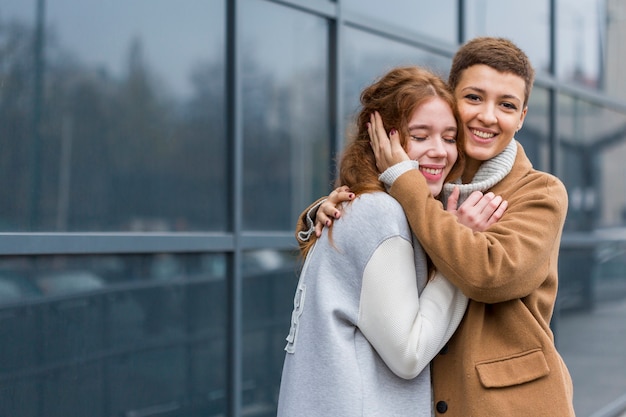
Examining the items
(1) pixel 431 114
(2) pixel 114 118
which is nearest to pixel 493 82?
(1) pixel 431 114

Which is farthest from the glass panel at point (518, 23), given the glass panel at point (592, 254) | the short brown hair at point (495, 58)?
the short brown hair at point (495, 58)

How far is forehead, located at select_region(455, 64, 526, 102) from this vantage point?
2.43 m

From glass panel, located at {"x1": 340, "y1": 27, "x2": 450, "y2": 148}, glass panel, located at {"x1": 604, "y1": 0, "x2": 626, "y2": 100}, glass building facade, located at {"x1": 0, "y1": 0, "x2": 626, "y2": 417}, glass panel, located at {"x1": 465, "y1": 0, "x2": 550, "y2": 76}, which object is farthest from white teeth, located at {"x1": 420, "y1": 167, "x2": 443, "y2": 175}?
glass panel, located at {"x1": 604, "y1": 0, "x2": 626, "y2": 100}

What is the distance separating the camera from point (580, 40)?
302 inches

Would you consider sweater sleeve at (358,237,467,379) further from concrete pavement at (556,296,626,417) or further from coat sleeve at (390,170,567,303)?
concrete pavement at (556,296,626,417)

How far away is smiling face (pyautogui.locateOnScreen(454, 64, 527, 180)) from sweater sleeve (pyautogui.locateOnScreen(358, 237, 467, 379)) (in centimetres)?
37

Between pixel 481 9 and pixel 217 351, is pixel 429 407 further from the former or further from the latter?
pixel 481 9

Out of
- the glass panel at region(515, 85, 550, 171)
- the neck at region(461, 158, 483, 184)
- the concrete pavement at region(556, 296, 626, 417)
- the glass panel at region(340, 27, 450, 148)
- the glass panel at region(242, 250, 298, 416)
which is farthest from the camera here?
the concrete pavement at region(556, 296, 626, 417)

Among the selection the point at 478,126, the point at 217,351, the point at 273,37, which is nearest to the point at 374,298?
the point at 478,126

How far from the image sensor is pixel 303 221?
2621mm

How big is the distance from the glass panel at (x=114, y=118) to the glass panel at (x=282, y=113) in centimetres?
18

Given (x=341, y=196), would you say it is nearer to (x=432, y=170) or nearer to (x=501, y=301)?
(x=432, y=170)

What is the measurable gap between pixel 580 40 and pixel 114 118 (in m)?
5.24

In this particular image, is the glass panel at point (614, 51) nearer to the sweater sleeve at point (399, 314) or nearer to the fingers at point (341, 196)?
the fingers at point (341, 196)
